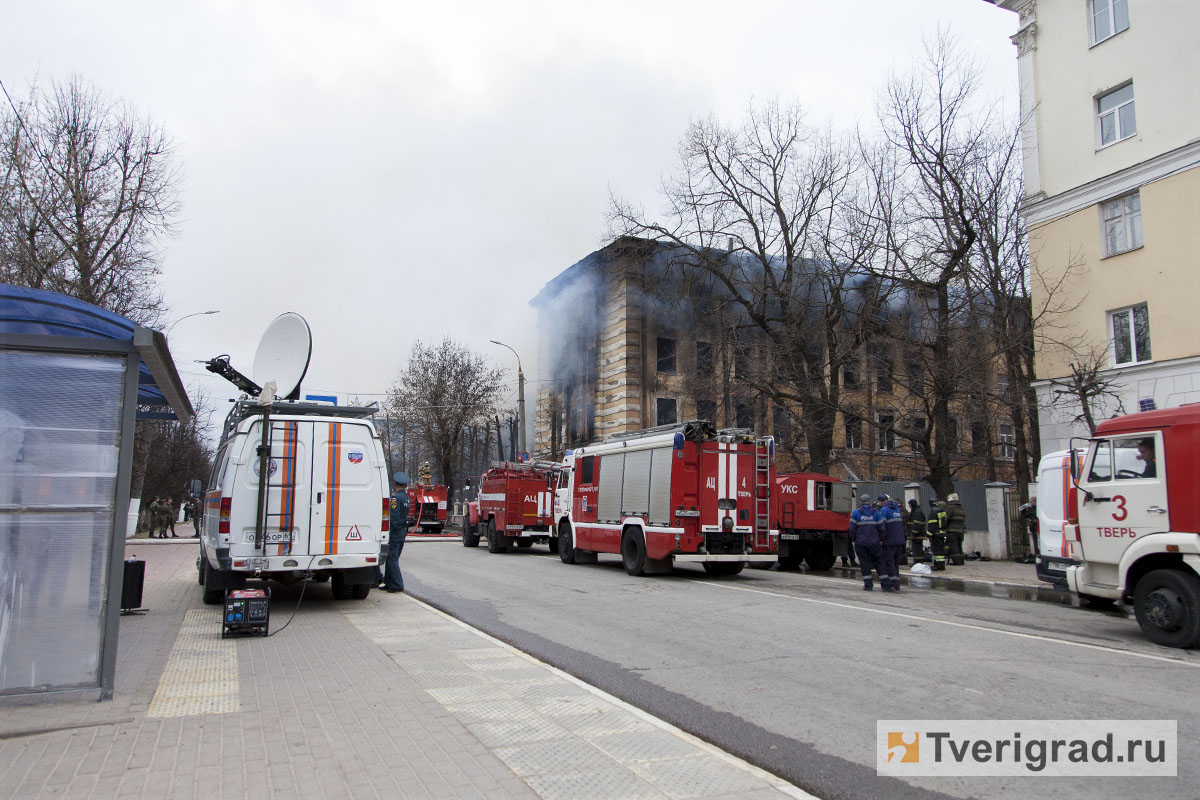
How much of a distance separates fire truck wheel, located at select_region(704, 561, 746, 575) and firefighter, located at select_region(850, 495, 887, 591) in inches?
95.3

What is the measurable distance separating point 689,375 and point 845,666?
1004 inches

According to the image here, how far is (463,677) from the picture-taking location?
20.9 ft

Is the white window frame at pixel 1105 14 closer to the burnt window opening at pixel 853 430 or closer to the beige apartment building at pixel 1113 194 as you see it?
the beige apartment building at pixel 1113 194

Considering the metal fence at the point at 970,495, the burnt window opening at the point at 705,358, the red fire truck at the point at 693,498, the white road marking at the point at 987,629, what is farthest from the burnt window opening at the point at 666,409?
the white road marking at the point at 987,629

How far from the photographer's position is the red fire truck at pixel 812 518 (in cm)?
1869

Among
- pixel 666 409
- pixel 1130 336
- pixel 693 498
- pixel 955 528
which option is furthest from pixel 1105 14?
pixel 666 409

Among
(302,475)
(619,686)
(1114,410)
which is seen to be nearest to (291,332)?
(302,475)

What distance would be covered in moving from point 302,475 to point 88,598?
175 inches

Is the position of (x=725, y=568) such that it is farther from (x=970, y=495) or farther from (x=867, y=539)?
(x=970, y=495)

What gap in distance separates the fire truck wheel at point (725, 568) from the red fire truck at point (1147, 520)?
667 cm

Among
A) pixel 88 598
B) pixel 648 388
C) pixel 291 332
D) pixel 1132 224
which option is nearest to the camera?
pixel 88 598

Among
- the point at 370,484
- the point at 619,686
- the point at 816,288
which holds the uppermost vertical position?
the point at 816,288

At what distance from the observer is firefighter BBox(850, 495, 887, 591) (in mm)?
13375

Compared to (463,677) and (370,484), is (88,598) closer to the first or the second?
(463,677)
